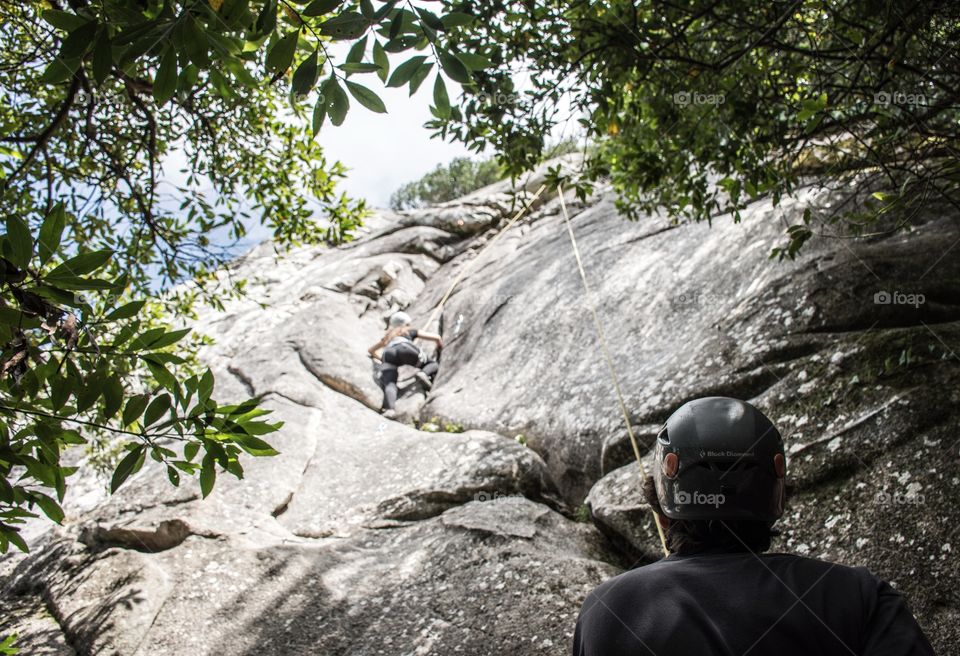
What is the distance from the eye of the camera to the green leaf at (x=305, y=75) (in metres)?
1.95

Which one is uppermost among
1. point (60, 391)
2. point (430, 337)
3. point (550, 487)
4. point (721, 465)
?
point (60, 391)

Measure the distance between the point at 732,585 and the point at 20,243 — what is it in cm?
217

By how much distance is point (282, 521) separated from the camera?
634 centimetres

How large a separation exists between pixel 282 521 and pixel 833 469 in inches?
189

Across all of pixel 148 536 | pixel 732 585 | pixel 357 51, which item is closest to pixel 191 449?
pixel 357 51

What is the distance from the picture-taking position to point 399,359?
10680 mm

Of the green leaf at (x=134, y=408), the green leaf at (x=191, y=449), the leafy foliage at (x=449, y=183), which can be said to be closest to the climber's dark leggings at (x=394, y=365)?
the green leaf at (x=191, y=449)

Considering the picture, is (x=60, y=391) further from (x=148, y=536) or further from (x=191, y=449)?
(x=148, y=536)

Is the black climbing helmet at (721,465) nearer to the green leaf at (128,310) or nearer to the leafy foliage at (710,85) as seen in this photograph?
the green leaf at (128,310)

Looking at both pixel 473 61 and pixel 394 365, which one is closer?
pixel 473 61

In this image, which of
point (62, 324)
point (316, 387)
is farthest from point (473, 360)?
point (62, 324)

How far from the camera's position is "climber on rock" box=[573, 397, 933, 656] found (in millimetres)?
1525

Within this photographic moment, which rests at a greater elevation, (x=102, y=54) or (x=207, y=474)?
(x=102, y=54)

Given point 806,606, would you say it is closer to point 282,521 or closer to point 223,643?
point 223,643
